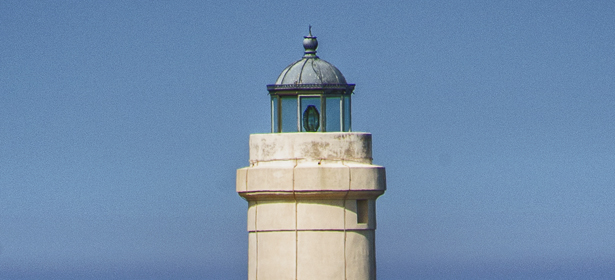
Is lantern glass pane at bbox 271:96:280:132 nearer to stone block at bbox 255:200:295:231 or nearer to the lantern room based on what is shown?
the lantern room

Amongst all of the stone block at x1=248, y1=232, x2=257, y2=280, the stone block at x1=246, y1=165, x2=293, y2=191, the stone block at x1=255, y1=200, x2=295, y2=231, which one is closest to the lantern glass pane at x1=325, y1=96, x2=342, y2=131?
the stone block at x1=246, y1=165, x2=293, y2=191

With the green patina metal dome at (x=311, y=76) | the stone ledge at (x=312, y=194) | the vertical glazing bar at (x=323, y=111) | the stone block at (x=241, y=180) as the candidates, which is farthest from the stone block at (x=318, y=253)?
the green patina metal dome at (x=311, y=76)

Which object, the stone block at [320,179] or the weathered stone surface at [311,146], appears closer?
the stone block at [320,179]

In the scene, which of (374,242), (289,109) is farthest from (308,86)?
(374,242)

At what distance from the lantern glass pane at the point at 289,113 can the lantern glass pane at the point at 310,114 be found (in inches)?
4.1

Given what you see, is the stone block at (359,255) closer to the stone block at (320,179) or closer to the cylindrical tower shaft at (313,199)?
the cylindrical tower shaft at (313,199)

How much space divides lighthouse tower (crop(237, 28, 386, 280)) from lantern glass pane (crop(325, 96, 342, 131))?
1cm

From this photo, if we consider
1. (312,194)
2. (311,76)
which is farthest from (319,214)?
(311,76)

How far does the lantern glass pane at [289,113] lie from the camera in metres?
12.6

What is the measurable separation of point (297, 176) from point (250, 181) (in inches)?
26.2

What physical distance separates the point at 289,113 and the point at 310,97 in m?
0.36

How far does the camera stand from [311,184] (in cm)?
1213

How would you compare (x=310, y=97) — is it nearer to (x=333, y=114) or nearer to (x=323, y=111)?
(x=323, y=111)

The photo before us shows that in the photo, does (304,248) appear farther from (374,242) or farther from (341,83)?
(341,83)
